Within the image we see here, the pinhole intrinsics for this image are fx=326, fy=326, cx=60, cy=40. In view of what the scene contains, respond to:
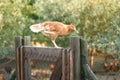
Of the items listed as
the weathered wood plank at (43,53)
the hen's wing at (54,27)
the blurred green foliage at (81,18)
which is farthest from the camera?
the blurred green foliage at (81,18)

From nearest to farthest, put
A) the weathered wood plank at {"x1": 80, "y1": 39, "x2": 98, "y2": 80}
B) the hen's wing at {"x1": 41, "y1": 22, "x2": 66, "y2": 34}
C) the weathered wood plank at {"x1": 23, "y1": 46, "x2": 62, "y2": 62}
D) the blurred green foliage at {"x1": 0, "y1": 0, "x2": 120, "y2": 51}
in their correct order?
the weathered wood plank at {"x1": 80, "y1": 39, "x2": 98, "y2": 80} < the weathered wood plank at {"x1": 23, "y1": 46, "x2": 62, "y2": 62} < the hen's wing at {"x1": 41, "y1": 22, "x2": 66, "y2": 34} < the blurred green foliage at {"x1": 0, "y1": 0, "x2": 120, "y2": 51}

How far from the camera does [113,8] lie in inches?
273

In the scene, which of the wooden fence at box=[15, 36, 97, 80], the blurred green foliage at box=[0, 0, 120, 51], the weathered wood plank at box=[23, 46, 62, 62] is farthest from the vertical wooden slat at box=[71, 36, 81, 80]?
the blurred green foliage at box=[0, 0, 120, 51]

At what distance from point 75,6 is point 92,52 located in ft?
3.61

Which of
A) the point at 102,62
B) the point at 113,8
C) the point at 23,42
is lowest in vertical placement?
the point at 102,62

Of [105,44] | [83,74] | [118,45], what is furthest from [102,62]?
[83,74]

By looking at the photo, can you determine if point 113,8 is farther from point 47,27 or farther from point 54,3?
point 47,27

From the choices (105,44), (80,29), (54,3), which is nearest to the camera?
(105,44)

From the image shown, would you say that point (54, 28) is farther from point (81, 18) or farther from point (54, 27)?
point (81, 18)

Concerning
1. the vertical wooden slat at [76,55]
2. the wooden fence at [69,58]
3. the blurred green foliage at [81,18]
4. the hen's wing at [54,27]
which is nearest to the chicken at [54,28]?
the hen's wing at [54,27]

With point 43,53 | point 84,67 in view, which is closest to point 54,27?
point 43,53

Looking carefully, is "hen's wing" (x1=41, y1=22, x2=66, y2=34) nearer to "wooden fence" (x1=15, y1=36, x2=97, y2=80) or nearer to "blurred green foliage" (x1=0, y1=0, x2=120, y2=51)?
"wooden fence" (x1=15, y1=36, x2=97, y2=80)

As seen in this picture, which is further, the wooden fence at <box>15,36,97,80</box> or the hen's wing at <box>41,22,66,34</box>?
the hen's wing at <box>41,22,66,34</box>

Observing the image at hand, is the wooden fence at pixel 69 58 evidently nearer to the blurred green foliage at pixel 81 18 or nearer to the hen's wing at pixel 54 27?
the hen's wing at pixel 54 27
